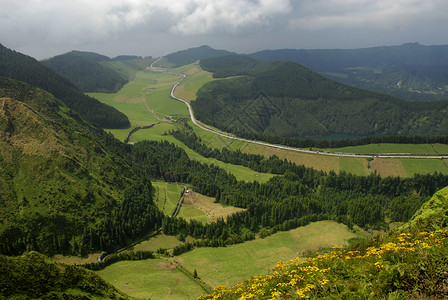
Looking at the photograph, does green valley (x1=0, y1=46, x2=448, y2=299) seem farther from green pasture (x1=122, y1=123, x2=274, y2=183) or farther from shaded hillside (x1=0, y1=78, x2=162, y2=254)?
green pasture (x1=122, y1=123, x2=274, y2=183)

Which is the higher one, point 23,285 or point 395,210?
point 23,285

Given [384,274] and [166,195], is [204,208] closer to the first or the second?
[166,195]

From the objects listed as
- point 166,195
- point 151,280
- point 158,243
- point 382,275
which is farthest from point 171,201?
point 382,275

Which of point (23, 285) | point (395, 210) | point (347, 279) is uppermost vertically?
point (347, 279)

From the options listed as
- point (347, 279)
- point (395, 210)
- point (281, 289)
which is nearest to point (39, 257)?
point (281, 289)

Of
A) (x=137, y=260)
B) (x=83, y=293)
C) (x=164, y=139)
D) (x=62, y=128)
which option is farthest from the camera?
(x=164, y=139)

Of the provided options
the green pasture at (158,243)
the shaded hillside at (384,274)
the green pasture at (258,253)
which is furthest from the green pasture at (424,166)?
the shaded hillside at (384,274)

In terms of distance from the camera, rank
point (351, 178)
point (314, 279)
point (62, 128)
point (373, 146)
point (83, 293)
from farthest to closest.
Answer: point (373, 146), point (351, 178), point (62, 128), point (83, 293), point (314, 279)

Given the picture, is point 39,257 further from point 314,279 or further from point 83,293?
point 314,279
